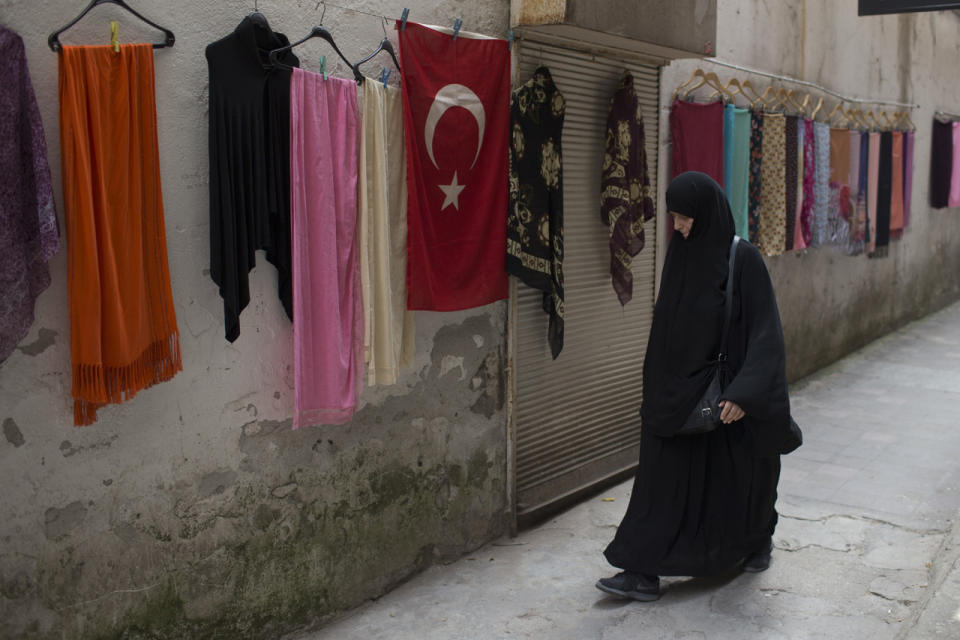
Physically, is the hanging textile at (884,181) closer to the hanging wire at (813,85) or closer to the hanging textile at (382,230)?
the hanging wire at (813,85)

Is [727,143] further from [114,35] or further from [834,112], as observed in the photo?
[114,35]

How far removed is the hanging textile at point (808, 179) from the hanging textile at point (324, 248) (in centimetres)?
527

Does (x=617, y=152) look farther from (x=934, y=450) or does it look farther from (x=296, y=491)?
(x=934, y=450)

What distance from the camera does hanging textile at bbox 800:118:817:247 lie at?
7887 mm

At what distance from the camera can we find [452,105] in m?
4.16

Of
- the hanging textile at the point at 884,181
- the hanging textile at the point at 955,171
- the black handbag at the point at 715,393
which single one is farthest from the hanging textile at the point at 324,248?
the hanging textile at the point at 955,171

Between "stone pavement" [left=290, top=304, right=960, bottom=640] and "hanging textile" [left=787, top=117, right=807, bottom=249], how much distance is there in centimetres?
198

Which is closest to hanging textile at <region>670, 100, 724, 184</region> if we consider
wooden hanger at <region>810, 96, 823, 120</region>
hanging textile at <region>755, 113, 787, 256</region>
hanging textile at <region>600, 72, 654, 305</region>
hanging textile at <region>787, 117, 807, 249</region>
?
hanging textile at <region>600, 72, 654, 305</region>

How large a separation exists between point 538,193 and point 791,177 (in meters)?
3.69

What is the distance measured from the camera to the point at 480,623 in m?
3.98

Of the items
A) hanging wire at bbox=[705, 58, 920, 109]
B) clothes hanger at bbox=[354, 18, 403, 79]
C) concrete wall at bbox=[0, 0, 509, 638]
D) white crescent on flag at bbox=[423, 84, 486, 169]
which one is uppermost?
hanging wire at bbox=[705, 58, 920, 109]

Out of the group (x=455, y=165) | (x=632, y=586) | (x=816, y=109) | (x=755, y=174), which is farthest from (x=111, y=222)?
(x=816, y=109)

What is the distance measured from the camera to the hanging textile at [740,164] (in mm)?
6703

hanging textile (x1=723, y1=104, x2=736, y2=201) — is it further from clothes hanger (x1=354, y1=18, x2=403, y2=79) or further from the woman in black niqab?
clothes hanger (x1=354, y1=18, x2=403, y2=79)
